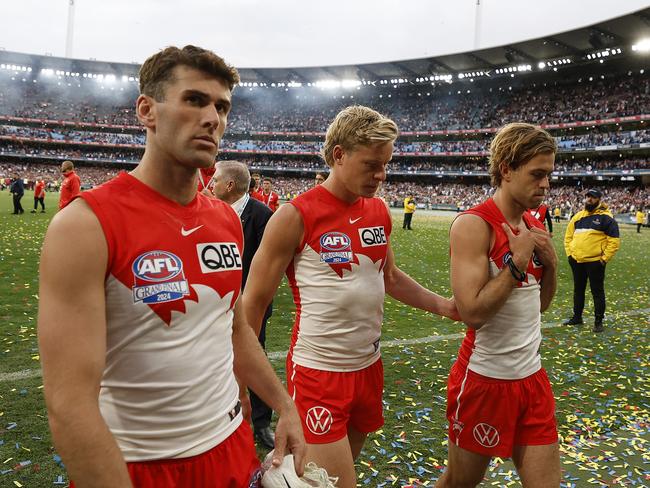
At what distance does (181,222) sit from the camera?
1.66 m

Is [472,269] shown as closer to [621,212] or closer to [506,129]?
[506,129]

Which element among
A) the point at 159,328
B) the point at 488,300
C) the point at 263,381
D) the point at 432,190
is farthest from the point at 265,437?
the point at 432,190

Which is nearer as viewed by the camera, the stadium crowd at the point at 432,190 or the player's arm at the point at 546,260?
the player's arm at the point at 546,260

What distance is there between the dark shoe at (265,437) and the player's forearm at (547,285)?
8.44 feet

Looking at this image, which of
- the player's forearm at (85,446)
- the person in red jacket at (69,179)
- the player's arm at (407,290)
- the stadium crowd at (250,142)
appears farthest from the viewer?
the stadium crowd at (250,142)

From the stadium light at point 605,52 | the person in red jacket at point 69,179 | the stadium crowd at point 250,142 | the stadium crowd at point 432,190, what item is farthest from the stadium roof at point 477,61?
the person in red jacket at point 69,179

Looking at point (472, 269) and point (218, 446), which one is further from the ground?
point (472, 269)

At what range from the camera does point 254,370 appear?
80.0 inches

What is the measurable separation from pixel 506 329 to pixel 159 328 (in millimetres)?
1929

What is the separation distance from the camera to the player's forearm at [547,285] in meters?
2.71

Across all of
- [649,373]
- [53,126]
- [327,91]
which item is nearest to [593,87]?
[327,91]

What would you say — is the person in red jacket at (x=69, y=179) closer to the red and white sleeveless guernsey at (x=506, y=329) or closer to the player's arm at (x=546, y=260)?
the red and white sleeveless guernsey at (x=506, y=329)

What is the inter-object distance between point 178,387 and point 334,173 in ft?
5.50

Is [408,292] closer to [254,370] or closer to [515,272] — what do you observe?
[515,272]
